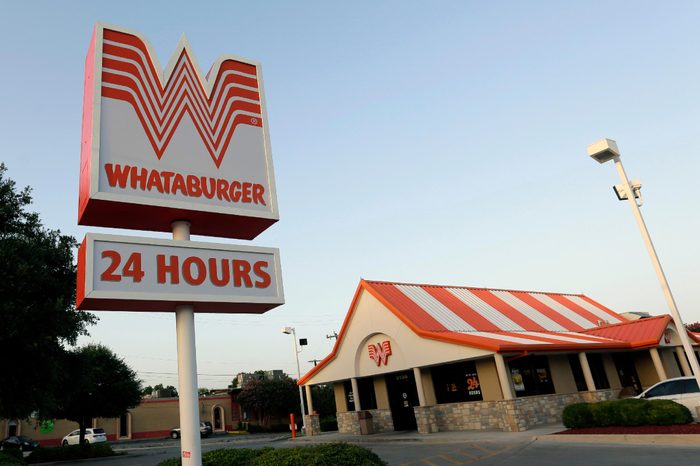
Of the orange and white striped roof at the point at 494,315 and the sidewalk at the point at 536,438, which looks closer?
the sidewalk at the point at 536,438

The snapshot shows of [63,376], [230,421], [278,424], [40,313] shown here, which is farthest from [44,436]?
[40,313]

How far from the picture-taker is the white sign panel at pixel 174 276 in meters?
7.59

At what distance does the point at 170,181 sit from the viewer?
29.2 ft

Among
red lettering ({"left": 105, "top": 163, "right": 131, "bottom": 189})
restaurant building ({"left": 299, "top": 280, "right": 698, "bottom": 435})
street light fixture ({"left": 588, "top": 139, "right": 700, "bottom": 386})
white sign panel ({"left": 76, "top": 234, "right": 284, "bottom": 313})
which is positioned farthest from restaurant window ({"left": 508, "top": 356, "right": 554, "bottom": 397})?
red lettering ({"left": 105, "top": 163, "right": 131, "bottom": 189})

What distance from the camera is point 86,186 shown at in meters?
8.18

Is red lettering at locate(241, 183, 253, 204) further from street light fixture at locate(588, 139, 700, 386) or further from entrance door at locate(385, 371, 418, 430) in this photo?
entrance door at locate(385, 371, 418, 430)

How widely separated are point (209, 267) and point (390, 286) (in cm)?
2096

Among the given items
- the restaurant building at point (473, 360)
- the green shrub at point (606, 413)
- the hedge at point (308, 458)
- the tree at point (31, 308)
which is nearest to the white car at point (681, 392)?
the green shrub at point (606, 413)

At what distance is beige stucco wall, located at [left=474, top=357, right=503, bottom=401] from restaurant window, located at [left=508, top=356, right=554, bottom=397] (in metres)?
0.88

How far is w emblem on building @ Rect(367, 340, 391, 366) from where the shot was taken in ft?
85.1

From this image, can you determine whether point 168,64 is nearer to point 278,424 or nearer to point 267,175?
point 267,175

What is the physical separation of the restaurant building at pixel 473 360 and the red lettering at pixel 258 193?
14294 mm

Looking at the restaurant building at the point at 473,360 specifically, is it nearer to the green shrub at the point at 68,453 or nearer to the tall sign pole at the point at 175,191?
the green shrub at the point at 68,453

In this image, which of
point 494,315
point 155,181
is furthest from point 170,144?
point 494,315
